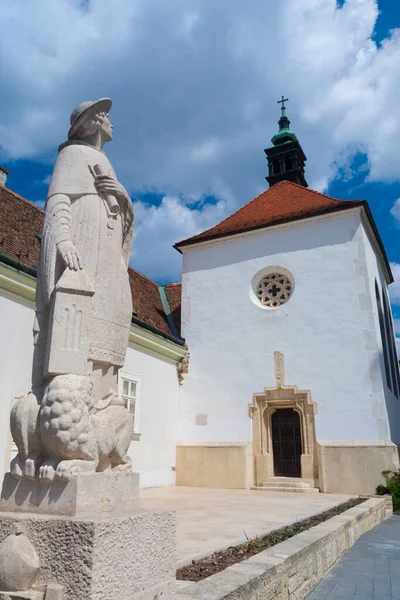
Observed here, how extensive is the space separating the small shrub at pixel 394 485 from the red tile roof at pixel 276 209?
7510 millimetres

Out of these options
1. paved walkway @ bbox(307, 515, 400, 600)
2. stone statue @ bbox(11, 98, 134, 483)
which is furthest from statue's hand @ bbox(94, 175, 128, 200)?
paved walkway @ bbox(307, 515, 400, 600)

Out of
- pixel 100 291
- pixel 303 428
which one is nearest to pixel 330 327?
pixel 303 428

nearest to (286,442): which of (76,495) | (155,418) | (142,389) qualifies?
(155,418)

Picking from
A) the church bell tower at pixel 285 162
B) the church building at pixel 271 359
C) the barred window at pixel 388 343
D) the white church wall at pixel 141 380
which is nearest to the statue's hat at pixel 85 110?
the white church wall at pixel 141 380

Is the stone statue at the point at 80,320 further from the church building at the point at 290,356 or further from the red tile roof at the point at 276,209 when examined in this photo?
the red tile roof at the point at 276,209

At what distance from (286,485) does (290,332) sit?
4.30 metres

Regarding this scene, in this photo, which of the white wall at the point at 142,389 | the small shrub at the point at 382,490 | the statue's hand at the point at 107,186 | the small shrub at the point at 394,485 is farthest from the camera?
the small shrub at the point at 382,490

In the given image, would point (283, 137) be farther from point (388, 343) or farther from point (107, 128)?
point (107, 128)

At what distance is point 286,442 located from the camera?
14.3m

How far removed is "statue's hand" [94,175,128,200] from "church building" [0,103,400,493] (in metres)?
7.88

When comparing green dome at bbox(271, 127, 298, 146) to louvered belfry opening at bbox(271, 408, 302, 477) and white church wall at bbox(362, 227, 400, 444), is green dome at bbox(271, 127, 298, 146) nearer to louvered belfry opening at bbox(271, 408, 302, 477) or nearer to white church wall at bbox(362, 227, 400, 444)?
white church wall at bbox(362, 227, 400, 444)

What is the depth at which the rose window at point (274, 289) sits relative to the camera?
15164mm

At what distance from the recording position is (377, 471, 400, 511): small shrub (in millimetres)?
11180

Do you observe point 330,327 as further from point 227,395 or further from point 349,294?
point 227,395
